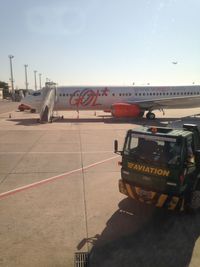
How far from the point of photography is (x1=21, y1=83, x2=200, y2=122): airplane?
104 ft

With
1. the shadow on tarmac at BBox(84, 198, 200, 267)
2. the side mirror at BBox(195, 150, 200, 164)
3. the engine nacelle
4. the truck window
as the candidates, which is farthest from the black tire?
the engine nacelle

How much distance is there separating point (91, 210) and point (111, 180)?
Result: 2.92 m

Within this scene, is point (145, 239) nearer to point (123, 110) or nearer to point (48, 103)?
point (123, 110)

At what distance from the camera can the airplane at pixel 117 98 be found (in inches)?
1242

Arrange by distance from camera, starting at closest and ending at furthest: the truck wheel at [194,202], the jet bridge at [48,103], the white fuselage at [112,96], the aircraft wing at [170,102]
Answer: the truck wheel at [194,202], the jet bridge at [48,103], the aircraft wing at [170,102], the white fuselage at [112,96]

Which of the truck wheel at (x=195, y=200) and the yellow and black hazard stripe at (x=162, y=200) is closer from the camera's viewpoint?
the yellow and black hazard stripe at (x=162, y=200)

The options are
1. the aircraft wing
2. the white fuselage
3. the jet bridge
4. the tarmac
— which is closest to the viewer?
the tarmac

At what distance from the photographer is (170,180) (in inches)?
296

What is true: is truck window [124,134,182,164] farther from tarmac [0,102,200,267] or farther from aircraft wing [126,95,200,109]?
aircraft wing [126,95,200,109]

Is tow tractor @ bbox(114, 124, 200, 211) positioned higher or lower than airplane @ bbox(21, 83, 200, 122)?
lower

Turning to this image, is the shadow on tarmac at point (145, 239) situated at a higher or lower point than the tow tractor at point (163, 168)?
lower

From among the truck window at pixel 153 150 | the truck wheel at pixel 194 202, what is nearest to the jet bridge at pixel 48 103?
the truck window at pixel 153 150

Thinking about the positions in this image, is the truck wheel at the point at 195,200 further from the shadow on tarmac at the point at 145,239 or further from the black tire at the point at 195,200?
the shadow on tarmac at the point at 145,239

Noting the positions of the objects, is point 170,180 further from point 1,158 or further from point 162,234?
point 1,158
